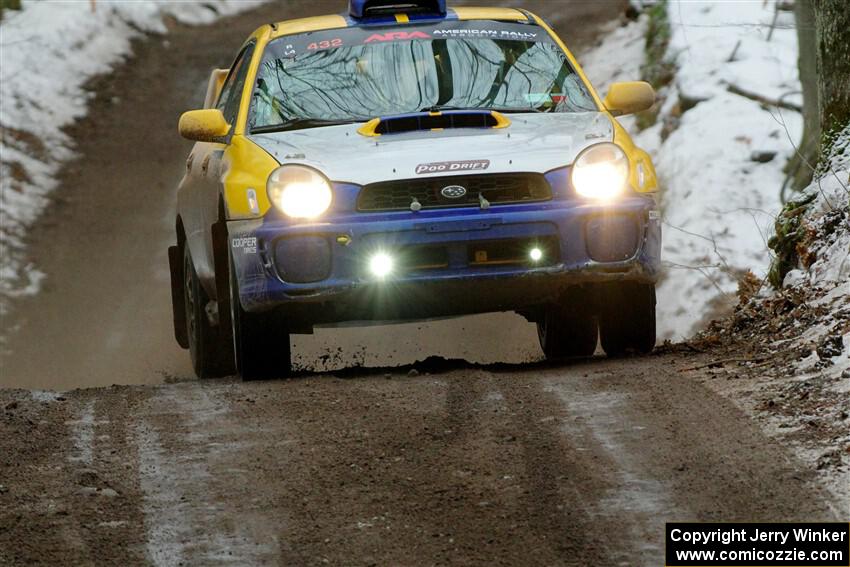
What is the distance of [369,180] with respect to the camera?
7664 mm

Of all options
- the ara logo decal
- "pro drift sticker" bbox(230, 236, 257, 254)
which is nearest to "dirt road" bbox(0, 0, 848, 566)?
"pro drift sticker" bbox(230, 236, 257, 254)

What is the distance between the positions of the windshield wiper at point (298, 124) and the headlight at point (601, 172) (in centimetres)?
123

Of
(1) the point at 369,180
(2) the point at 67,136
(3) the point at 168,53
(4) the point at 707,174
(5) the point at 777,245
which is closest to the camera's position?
(1) the point at 369,180

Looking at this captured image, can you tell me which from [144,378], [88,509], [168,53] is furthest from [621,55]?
[88,509]

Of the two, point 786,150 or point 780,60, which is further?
point 780,60

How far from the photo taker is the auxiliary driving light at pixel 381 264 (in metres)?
7.66

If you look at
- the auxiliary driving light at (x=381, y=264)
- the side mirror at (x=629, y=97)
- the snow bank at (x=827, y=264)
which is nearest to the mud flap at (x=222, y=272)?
the auxiliary driving light at (x=381, y=264)

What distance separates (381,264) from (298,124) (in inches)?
42.9

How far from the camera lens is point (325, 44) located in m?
8.88

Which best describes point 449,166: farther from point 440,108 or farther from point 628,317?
point 628,317

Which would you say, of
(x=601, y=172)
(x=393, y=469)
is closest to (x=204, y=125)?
(x=601, y=172)

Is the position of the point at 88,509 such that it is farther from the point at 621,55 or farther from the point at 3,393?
the point at 621,55

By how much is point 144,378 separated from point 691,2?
415 inches

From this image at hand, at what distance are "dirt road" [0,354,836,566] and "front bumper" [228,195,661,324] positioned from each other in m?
0.44
